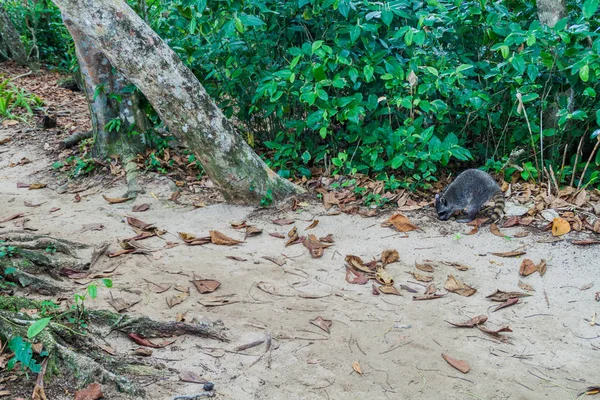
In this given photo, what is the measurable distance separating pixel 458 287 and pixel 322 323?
1.12 metres

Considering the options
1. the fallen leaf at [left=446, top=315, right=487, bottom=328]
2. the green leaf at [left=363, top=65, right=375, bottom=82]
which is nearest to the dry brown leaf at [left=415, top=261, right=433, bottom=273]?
the fallen leaf at [left=446, top=315, right=487, bottom=328]

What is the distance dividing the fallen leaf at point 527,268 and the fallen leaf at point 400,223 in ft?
3.22

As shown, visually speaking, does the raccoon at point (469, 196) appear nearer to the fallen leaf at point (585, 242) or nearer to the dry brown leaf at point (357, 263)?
the fallen leaf at point (585, 242)

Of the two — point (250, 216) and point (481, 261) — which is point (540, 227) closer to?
point (481, 261)

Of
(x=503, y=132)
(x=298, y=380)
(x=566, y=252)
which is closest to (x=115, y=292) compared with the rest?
(x=298, y=380)

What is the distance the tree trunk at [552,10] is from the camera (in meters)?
5.16

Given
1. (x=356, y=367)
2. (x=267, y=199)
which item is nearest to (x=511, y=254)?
(x=356, y=367)

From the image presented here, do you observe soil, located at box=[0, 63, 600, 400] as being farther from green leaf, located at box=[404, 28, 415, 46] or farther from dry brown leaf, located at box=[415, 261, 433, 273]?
green leaf, located at box=[404, 28, 415, 46]

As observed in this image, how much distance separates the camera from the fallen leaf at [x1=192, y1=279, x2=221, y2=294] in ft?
12.7

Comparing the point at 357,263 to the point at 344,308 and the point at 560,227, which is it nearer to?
the point at 344,308

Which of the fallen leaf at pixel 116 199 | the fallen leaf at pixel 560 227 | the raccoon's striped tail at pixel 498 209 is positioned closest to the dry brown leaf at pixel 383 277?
the raccoon's striped tail at pixel 498 209

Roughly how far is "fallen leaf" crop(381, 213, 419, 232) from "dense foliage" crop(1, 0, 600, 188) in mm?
546

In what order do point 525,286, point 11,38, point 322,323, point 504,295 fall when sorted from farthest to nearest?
1. point 11,38
2. point 525,286
3. point 504,295
4. point 322,323

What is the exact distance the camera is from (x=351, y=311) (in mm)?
3748
